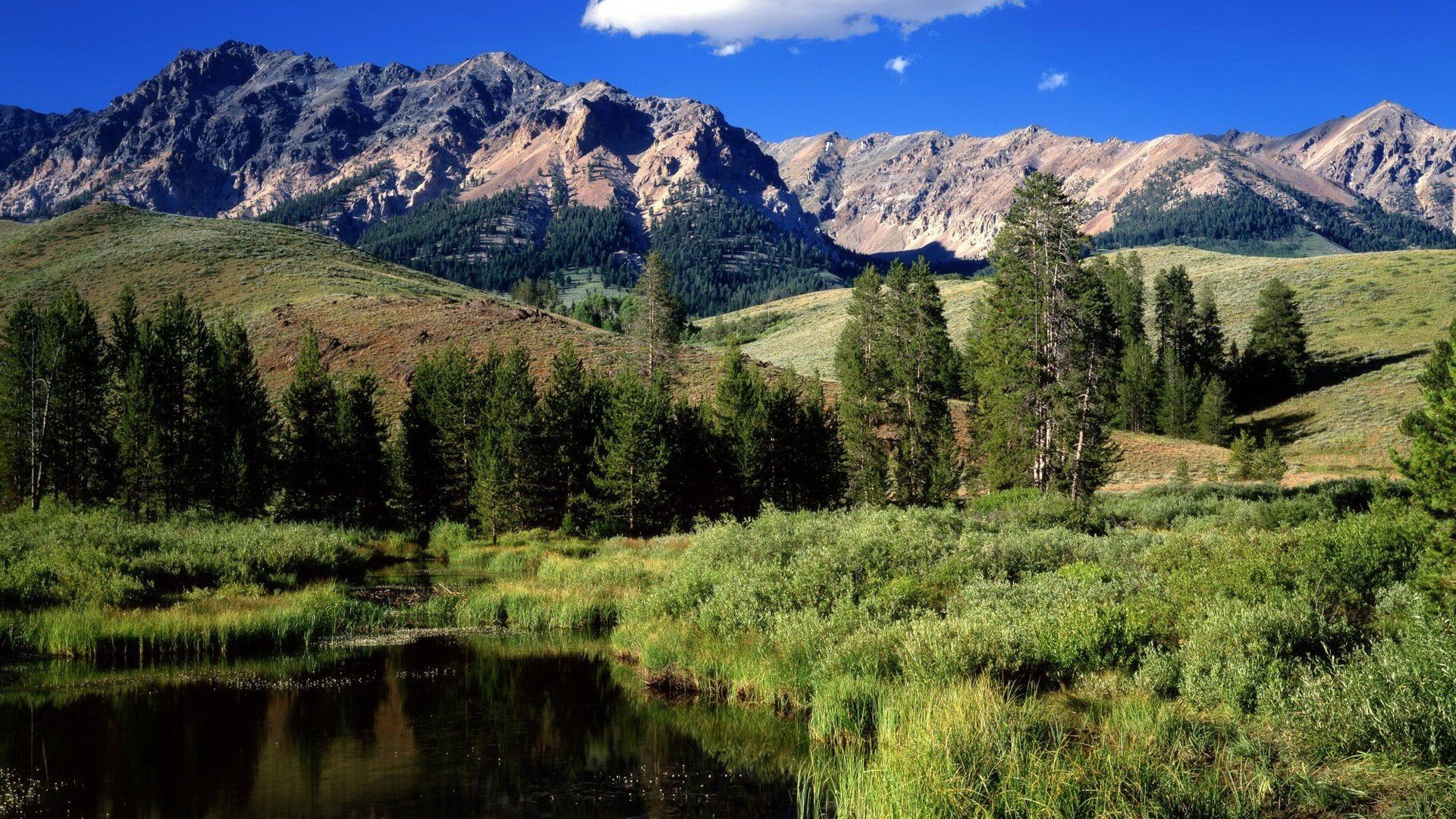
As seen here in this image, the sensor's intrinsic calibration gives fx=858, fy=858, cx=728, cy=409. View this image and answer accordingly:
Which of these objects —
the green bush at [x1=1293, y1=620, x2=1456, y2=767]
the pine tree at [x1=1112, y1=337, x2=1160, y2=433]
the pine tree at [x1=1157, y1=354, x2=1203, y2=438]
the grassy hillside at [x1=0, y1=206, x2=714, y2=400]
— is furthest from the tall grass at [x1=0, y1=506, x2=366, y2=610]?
the pine tree at [x1=1157, y1=354, x2=1203, y2=438]

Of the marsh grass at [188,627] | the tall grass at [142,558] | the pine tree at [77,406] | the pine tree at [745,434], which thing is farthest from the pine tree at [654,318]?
the marsh grass at [188,627]

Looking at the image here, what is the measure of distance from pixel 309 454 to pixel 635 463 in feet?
64.6

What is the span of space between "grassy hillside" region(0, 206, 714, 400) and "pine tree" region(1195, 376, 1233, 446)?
46.6 m

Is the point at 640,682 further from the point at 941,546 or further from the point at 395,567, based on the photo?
the point at 395,567

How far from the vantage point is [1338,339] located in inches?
3917

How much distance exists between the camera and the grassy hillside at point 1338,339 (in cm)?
6906

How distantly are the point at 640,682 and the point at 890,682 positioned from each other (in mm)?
6404

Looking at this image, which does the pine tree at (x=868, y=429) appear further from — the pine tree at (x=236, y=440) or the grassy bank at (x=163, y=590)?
the pine tree at (x=236, y=440)

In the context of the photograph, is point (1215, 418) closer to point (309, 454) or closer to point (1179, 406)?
point (1179, 406)

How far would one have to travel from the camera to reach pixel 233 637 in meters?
22.0

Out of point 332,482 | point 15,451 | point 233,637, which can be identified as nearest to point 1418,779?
point 233,637

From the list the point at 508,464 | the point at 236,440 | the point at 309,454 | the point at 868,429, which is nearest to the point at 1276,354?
the point at 868,429

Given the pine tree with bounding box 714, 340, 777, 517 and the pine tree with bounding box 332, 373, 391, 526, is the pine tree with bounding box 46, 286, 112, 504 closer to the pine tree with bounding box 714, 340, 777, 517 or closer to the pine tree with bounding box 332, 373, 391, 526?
the pine tree with bounding box 332, 373, 391, 526

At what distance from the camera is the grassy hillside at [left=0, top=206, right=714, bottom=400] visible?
7912 cm
